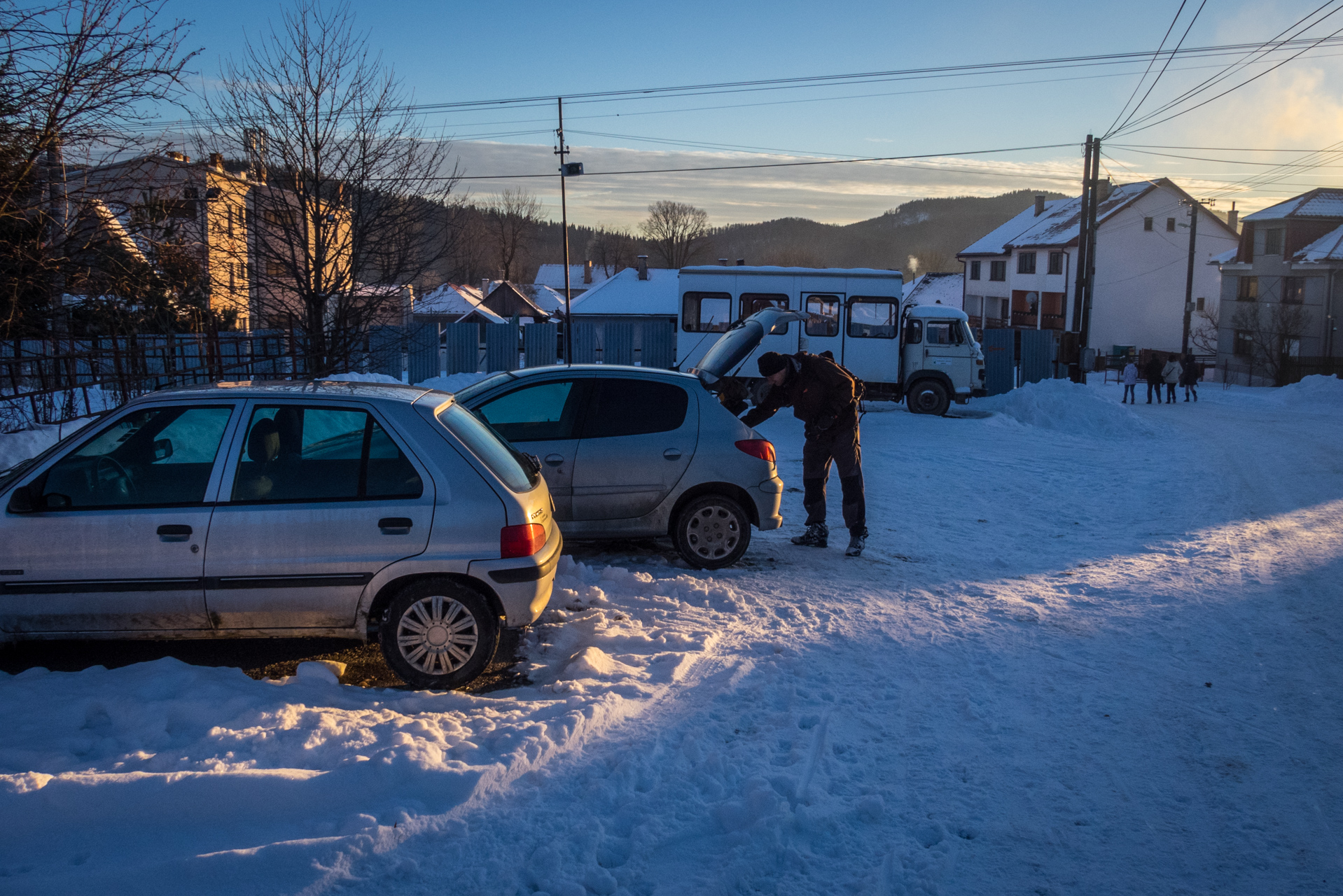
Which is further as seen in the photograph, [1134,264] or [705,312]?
[1134,264]

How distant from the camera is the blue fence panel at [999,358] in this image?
28.2 metres

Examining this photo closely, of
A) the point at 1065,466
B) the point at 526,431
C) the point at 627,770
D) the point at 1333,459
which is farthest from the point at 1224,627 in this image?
the point at 1333,459

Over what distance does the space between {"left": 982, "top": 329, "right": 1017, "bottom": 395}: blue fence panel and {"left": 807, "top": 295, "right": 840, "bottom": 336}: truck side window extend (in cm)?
973

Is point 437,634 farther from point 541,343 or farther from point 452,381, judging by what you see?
point 541,343

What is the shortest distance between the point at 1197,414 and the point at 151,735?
25.2m

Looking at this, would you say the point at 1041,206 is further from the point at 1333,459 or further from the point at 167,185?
the point at 167,185

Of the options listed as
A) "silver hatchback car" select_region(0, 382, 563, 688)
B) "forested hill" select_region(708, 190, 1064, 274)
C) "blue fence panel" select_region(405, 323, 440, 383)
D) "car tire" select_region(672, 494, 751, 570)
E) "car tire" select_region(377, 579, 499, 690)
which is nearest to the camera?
"silver hatchback car" select_region(0, 382, 563, 688)

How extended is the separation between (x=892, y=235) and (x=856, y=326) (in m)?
128

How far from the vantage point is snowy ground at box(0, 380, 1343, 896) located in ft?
11.0

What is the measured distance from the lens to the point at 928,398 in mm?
20625

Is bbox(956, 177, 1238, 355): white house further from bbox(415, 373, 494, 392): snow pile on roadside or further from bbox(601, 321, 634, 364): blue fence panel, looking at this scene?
bbox(415, 373, 494, 392): snow pile on roadside

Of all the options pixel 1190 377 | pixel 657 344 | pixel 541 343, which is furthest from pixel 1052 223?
pixel 541 343

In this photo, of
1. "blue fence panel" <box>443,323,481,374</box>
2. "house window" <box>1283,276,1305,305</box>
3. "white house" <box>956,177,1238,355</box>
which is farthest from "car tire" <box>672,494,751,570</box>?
"white house" <box>956,177,1238,355</box>

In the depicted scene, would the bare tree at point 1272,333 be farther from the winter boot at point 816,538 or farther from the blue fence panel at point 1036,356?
the winter boot at point 816,538
